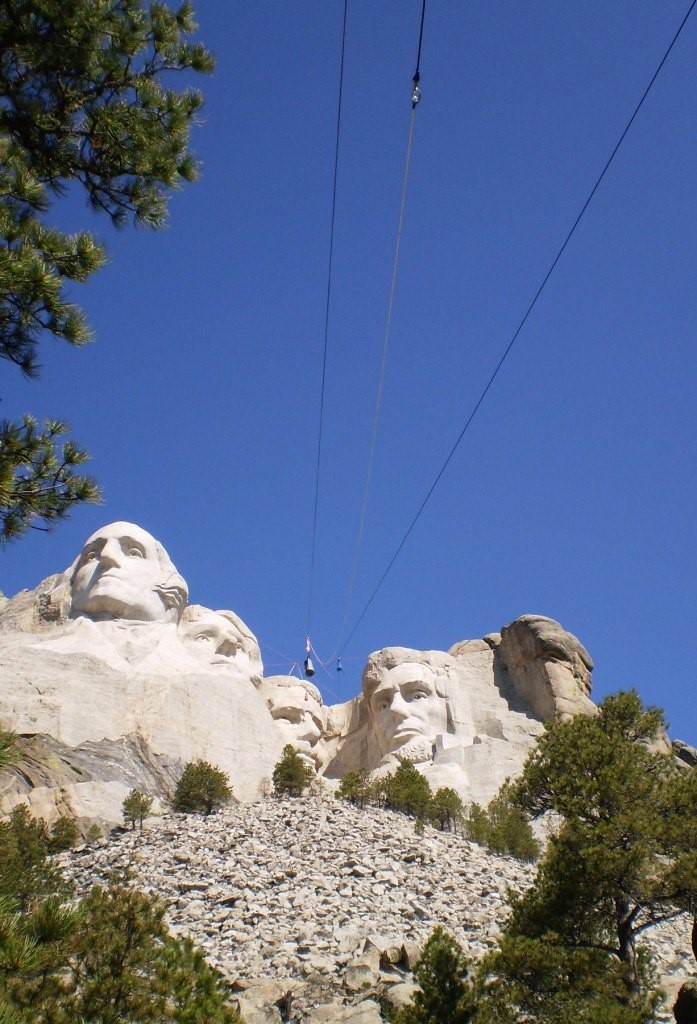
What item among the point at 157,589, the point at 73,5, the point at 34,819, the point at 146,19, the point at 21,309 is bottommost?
the point at 34,819

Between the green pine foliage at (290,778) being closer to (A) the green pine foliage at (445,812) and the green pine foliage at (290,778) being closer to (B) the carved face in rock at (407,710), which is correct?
(A) the green pine foliage at (445,812)

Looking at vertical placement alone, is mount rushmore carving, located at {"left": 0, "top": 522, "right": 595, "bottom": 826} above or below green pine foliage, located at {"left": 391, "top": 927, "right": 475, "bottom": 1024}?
above

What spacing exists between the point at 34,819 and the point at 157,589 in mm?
12195

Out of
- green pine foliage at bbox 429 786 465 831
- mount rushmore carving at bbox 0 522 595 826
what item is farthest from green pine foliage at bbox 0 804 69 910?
green pine foliage at bbox 429 786 465 831

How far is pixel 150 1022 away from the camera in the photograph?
28.1 feet

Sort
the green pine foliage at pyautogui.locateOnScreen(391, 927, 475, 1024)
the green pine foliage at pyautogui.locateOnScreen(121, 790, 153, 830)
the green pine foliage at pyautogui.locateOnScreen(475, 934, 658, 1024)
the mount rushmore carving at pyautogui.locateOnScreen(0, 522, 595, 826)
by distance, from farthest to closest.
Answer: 1. the mount rushmore carving at pyautogui.locateOnScreen(0, 522, 595, 826)
2. the green pine foliage at pyautogui.locateOnScreen(121, 790, 153, 830)
3. the green pine foliage at pyautogui.locateOnScreen(475, 934, 658, 1024)
4. the green pine foliage at pyautogui.locateOnScreen(391, 927, 475, 1024)

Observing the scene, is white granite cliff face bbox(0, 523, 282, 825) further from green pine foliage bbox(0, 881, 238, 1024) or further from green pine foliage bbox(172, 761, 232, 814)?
green pine foliage bbox(0, 881, 238, 1024)

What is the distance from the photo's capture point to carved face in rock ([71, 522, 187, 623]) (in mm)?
31062

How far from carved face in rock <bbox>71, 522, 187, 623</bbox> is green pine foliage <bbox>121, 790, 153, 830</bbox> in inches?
365

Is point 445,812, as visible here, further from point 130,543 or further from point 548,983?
point 130,543

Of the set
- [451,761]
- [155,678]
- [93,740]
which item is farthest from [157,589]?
[451,761]

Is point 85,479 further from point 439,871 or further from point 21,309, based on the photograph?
point 439,871

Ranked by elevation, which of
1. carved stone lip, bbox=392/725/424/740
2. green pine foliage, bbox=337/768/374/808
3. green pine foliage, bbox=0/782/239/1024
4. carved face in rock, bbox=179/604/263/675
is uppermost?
carved face in rock, bbox=179/604/263/675

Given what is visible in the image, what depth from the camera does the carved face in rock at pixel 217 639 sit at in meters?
32.2
